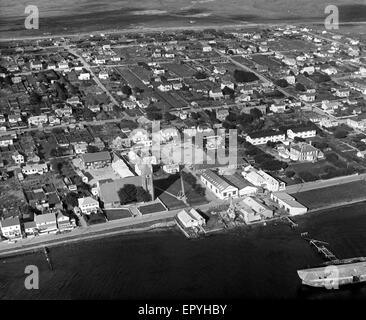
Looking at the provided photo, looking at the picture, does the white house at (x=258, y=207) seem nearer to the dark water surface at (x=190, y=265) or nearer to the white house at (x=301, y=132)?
the dark water surface at (x=190, y=265)

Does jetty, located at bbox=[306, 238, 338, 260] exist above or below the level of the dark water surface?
above

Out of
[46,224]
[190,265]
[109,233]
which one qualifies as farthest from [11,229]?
[190,265]

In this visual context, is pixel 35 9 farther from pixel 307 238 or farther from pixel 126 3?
pixel 307 238

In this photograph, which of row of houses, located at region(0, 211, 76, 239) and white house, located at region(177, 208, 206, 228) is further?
white house, located at region(177, 208, 206, 228)

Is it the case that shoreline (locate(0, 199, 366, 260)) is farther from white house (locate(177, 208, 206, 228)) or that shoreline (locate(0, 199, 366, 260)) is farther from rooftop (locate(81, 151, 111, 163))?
rooftop (locate(81, 151, 111, 163))

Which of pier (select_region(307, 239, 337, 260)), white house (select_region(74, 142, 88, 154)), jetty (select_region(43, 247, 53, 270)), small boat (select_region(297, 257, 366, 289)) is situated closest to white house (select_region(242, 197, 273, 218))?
pier (select_region(307, 239, 337, 260))
